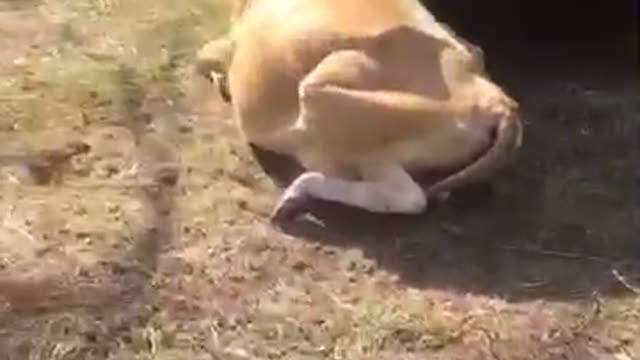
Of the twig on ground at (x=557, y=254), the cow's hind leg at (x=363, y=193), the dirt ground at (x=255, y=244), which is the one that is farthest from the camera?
the cow's hind leg at (x=363, y=193)

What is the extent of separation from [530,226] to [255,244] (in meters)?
0.86

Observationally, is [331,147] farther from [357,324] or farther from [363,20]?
[357,324]

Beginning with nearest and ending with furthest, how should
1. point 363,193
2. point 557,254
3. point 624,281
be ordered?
point 624,281, point 557,254, point 363,193

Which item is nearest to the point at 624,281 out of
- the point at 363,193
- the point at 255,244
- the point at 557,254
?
the point at 557,254

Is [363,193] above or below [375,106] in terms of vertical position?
below

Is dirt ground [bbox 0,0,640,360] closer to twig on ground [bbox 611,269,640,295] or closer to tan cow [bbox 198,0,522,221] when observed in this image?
twig on ground [bbox 611,269,640,295]

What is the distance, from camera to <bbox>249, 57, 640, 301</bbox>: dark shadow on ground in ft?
14.9

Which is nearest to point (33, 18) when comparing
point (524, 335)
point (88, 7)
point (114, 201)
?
point (88, 7)

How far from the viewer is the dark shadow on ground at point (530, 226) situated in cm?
454

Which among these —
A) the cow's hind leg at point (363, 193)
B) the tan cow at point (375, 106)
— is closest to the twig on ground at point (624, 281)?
the tan cow at point (375, 106)

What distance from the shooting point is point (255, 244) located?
4.63 meters

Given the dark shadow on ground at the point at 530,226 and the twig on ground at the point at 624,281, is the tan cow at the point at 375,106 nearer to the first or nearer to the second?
the dark shadow on ground at the point at 530,226

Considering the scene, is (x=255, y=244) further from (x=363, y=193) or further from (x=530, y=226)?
(x=530, y=226)

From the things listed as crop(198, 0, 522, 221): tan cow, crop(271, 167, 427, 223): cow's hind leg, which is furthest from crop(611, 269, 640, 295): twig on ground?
crop(271, 167, 427, 223): cow's hind leg
